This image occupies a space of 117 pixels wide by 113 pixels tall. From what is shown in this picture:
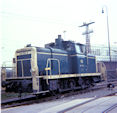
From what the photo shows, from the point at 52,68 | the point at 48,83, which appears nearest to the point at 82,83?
the point at 52,68

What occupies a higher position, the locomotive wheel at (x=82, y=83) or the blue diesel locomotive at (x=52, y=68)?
the blue diesel locomotive at (x=52, y=68)

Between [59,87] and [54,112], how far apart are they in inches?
189

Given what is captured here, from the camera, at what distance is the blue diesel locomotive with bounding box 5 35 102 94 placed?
29.9 ft

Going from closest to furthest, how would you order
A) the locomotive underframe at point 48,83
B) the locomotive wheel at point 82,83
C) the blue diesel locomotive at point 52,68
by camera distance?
the locomotive underframe at point 48,83 → the blue diesel locomotive at point 52,68 → the locomotive wheel at point 82,83

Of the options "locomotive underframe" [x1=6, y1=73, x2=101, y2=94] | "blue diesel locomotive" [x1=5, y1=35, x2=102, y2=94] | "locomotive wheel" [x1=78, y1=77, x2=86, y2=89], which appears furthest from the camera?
"locomotive wheel" [x1=78, y1=77, x2=86, y2=89]

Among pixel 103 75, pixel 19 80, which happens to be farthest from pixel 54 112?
pixel 103 75

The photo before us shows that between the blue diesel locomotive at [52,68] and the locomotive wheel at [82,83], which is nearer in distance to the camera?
the blue diesel locomotive at [52,68]

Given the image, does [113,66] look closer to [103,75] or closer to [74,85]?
[103,75]

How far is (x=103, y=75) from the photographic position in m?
15.0

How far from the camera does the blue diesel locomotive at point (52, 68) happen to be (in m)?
9.12

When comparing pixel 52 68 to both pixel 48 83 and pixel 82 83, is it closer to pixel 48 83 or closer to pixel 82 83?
pixel 48 83

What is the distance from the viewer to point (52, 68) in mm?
10250

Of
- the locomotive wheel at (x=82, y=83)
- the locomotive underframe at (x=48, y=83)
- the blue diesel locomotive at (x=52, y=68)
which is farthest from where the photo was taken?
the locomotive wheel at (x=82, y=83)

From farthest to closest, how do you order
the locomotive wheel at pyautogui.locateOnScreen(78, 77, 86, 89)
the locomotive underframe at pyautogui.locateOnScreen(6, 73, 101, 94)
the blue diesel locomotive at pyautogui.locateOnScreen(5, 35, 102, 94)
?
1. the locomotive wheel at pyautogui.locateOnScreen(78, 77, 86, 89)
2. the blue diesel locomotive at pyautogui.locateOnScreen(5, 35, 102, 94)
3. the locomotive underframe at pyautogui.locateOnScreen(6, 73, 101, 94)
